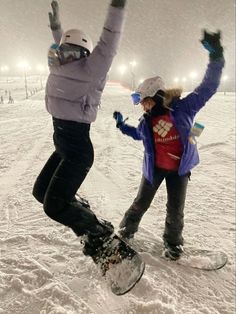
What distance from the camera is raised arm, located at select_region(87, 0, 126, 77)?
2.76 metres

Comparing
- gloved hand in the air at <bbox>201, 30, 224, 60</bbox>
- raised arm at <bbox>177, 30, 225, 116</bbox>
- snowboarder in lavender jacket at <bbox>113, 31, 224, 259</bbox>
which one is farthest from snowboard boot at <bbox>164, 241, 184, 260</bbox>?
gloved hand in the air at <bbox>201, 30, 224, 60</bbox>

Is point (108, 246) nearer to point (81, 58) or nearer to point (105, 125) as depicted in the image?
point (81, 58)

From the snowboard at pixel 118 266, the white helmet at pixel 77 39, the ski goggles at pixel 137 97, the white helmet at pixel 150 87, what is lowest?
the snowboard at pixel 118 266

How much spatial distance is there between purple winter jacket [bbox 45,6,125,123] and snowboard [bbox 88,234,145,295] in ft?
4.54

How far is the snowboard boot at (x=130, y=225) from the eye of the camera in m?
4.25

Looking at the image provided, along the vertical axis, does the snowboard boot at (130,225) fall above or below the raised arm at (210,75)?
below

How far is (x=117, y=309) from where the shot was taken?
10.2 feet

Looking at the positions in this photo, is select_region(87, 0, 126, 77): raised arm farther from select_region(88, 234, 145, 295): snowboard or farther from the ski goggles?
select_region(88, 234, 145, 295): snowboard

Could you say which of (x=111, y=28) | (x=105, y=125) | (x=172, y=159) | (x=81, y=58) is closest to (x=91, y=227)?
(x=172, y=159)

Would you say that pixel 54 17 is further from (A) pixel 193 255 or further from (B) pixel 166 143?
(A) pixel 193 255

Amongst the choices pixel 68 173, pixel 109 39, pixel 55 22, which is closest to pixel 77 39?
pixel 109 39

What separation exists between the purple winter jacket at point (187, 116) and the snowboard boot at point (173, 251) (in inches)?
36.8

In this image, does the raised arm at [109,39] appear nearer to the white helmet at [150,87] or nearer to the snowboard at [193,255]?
the white helmet at [150,87]

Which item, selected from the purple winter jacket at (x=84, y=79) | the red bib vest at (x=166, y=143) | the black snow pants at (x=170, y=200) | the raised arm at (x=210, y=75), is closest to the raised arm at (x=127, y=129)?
the red bib vest at (x=166, y=143)
